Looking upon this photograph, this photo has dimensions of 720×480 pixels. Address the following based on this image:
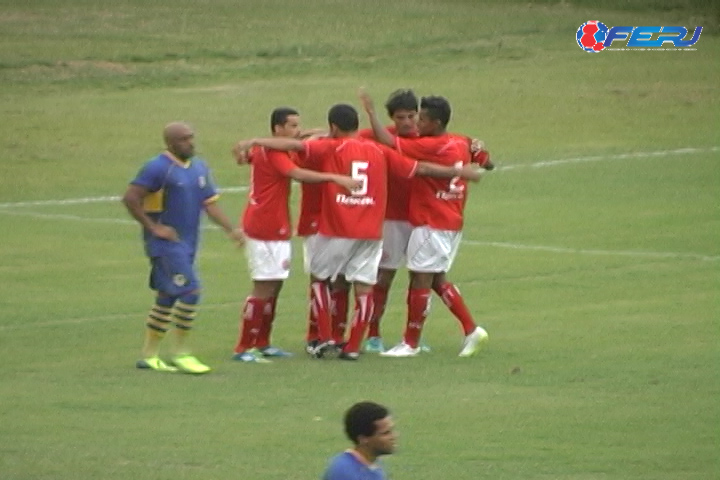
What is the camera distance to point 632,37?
43938mm

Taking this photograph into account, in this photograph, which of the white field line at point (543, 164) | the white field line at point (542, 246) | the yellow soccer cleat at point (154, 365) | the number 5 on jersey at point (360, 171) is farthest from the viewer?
the white field line at point (543, 164)

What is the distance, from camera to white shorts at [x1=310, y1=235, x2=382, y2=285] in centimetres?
1576

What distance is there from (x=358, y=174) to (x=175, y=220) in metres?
1.53

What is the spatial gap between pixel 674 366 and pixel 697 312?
2.66 m

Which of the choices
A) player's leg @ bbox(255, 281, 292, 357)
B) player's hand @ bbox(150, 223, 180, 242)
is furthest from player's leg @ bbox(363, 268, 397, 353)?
player's hand @ bbox(150, 223, 180, 242)

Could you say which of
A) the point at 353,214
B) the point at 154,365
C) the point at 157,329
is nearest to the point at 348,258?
the point at 353,214

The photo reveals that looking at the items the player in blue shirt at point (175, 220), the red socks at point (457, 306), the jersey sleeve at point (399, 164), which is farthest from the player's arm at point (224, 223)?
the red socks at point (457, 306)

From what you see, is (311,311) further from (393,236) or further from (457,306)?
(457,306)

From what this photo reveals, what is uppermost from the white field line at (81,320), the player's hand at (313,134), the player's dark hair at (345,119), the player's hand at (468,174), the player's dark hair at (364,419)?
the player's dark hair at (345,119)

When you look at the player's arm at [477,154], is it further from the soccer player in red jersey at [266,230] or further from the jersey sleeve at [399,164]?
the soccer player in red jersey at [266,230]

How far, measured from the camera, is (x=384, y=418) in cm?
921

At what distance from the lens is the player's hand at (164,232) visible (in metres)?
14.9

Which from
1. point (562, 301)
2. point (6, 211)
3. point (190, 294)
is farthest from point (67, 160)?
point (190, 294)

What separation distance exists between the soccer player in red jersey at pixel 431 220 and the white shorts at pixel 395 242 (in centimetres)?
23
